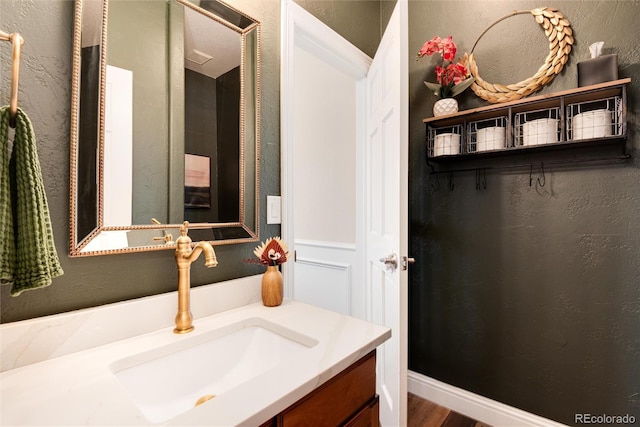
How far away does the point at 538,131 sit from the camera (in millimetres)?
1362

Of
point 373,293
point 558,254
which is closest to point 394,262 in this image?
point 373,293

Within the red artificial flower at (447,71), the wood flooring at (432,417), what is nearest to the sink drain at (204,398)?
the wood flooring at (432,417)

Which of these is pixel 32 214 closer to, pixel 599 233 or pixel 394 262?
pixel 394 262

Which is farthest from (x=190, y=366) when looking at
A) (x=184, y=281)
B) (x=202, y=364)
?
(x=184, y=281)

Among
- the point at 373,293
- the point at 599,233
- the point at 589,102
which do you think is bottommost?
the point at 373,293

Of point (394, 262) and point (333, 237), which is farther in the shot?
point (333, 237)

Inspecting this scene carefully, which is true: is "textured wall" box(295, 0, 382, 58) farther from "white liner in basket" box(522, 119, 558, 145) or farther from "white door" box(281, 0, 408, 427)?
"white liner in basket" box(522, 119, 558, 145)

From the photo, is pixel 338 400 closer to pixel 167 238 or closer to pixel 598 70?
pixel 167 238

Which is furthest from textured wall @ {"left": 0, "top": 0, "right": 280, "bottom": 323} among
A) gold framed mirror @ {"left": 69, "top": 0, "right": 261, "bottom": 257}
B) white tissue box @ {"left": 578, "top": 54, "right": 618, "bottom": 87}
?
white tissue box @ {"left": 578, "top": 54, "right": 618, "bottom": 87}

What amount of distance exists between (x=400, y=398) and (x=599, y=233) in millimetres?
1125

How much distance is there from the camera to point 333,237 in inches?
90.0

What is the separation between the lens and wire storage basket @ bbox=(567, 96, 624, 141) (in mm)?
1229

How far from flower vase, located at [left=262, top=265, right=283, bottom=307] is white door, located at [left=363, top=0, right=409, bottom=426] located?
1.67ft

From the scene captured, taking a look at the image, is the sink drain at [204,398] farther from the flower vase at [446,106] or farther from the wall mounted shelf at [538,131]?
the flower vase at [446,106]
